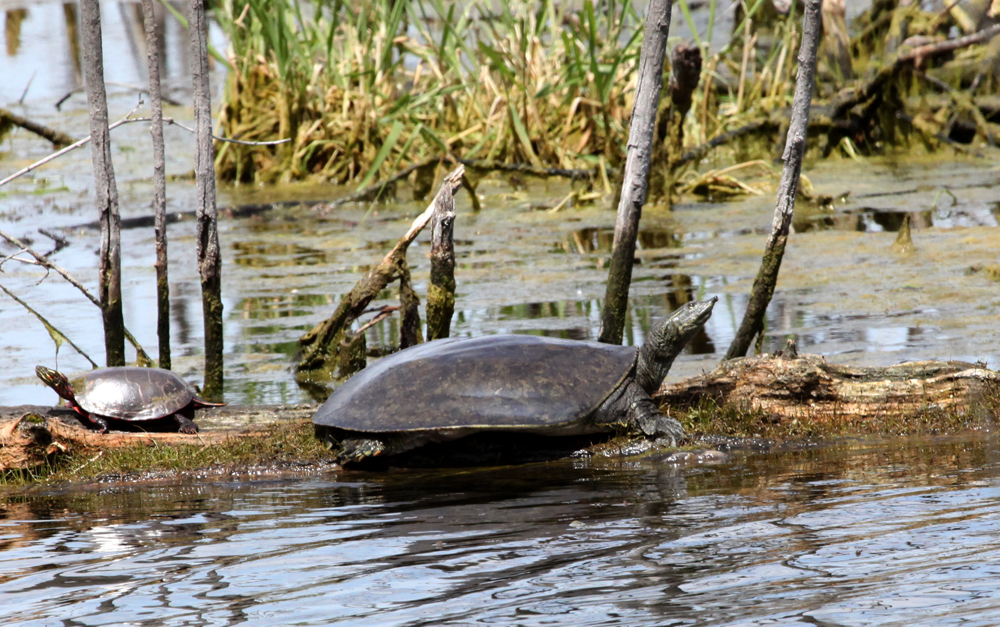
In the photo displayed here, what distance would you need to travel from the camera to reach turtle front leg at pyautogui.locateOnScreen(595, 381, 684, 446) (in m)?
5.07

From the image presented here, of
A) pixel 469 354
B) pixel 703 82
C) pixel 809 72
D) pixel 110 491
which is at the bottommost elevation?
pixel 110 491

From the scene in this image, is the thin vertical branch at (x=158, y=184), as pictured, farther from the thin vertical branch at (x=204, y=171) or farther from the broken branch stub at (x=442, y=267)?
the broken branch stub at (x=442, y=267)

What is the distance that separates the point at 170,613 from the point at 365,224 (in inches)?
350

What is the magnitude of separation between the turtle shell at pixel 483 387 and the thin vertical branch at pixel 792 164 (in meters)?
0.88

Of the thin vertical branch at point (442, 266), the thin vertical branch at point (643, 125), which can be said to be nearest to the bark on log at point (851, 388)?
the thin vertical branch at point (643, 125)

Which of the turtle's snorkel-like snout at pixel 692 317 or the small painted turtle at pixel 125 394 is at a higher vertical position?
the turtle's snorkel-like snout at pixel 692 317

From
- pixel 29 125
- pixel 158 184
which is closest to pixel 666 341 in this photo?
pixel 158 184

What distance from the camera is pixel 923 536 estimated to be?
137 inches

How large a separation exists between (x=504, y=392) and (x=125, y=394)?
1867 mm

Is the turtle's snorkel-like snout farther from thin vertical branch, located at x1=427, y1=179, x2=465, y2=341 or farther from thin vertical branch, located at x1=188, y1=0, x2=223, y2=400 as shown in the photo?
thin vertical branch, located at x1=188, y1=0, x2=223, y2=400

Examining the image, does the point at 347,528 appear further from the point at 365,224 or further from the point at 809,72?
the point at 365,224

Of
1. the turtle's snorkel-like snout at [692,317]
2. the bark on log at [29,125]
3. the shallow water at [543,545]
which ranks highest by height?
the bark on log at [29,125]

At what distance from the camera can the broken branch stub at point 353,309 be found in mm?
6441

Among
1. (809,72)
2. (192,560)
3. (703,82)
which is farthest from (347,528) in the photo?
(703,82)
